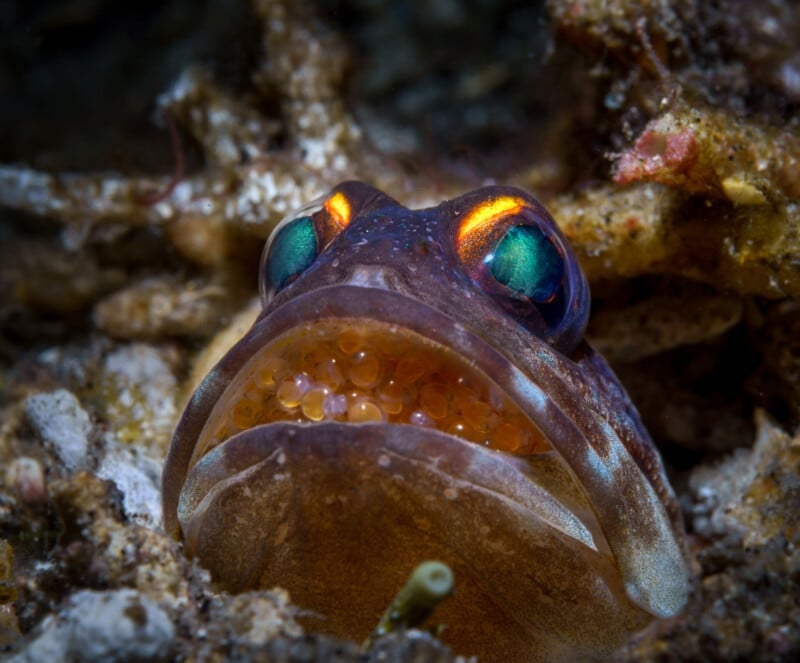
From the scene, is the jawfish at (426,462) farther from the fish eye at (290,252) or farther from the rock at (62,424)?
the rock at (62,424)

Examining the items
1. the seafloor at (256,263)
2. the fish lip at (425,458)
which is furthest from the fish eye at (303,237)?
the seafloor at (256,263)

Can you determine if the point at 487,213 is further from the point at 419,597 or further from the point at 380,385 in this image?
the point at 419,597

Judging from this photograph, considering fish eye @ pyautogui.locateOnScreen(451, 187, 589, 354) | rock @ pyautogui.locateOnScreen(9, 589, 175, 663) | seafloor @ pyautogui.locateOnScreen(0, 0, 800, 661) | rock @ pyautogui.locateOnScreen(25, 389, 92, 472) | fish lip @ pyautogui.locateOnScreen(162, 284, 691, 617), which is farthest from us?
rock @ pyautogui.locateOnScreen(25, 389, 92, 472)

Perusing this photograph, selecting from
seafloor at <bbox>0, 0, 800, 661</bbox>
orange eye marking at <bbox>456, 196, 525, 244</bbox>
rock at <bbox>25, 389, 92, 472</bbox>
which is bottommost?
rock at <bbox>25, 389, 92, 472</bbox>

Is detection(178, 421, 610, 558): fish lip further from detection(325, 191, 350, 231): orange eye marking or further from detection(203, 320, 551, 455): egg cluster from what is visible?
detection(325, 191, 350, 231): orange eye marking

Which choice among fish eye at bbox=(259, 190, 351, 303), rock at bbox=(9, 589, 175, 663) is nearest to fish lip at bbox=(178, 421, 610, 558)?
rock at bbox=(9, 589, 175, 663)

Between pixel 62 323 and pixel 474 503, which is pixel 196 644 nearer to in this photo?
pixel 474 503

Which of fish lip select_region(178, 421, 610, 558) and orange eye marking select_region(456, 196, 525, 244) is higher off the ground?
orange eye marking select_region(456, 196, 525, 244)

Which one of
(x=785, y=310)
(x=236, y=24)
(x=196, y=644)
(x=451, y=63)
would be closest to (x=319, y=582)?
(x=196, y=644)
